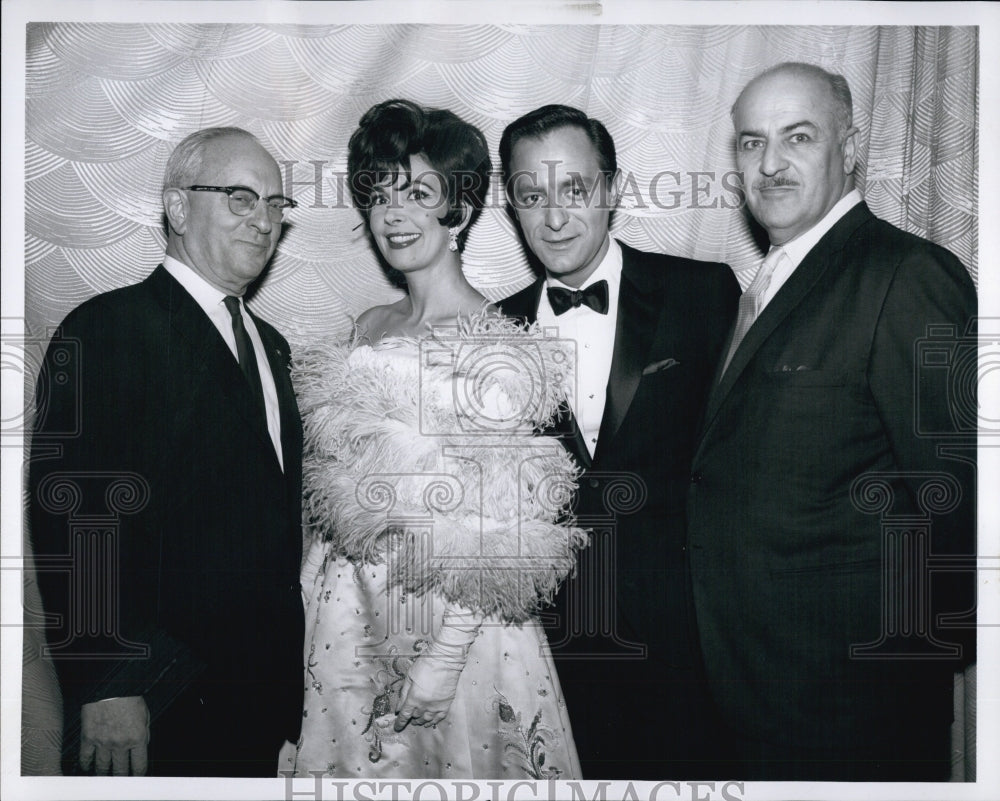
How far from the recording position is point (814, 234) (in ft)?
7.94

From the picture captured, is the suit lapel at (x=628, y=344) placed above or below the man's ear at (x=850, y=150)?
below

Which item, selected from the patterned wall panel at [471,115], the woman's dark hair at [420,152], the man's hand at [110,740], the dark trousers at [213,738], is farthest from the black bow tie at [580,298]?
the man's hand at [110,740]

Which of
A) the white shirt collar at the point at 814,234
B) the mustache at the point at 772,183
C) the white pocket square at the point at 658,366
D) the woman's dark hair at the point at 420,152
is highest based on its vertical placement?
the woman's dark hair at the point at 420,152

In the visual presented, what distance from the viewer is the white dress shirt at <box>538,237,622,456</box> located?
2422 mm

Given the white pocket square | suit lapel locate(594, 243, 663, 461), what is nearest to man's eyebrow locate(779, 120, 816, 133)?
suit lapel locate(594, 243, 663, 461)

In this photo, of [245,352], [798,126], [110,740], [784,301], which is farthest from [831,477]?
[110,740]

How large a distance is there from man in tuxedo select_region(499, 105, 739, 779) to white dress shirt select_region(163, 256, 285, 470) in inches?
28.3

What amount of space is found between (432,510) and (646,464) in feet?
1.90

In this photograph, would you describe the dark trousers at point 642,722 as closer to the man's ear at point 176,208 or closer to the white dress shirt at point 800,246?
the white dress shirt at point 800,246

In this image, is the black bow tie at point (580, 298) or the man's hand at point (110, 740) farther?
the man's hand at point (110, 740)

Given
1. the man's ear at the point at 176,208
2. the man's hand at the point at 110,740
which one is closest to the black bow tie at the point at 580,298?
the man's ear at the point at 176,208

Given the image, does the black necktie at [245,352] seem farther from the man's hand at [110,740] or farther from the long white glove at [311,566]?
the man's hand at [110,740]

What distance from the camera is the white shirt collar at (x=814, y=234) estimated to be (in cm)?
242

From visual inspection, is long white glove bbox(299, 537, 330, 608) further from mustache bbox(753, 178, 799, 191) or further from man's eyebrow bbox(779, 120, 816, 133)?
man's eyebrow bbox(779, 120, 816, 133)
